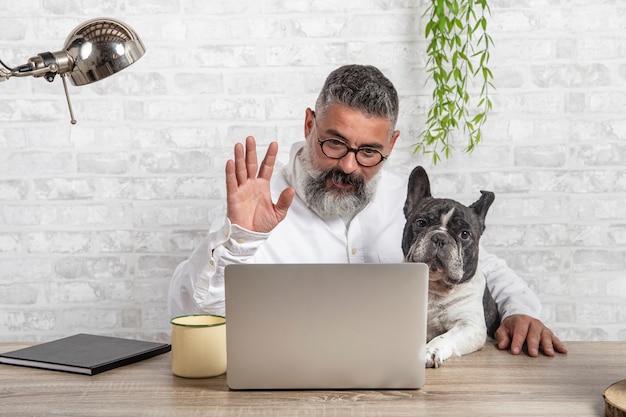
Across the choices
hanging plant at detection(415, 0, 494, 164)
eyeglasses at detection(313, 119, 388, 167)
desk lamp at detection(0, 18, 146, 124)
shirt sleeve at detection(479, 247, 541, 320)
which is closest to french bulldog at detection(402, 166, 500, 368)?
shirt sleeve at detection(479, 247, 541, 320)

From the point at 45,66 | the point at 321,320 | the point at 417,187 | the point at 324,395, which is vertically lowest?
the point at 324,395

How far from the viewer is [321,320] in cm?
137

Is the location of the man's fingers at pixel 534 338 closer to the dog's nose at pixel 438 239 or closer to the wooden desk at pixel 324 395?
the wooden desk at pixel 324 395

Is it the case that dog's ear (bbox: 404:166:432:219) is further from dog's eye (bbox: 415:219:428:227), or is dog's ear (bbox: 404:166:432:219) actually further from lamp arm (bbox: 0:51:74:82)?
lamp arm (bbox: 0:51:74:82)

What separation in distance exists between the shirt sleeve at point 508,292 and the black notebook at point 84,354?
0.89 meters

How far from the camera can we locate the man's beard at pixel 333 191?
2217mm

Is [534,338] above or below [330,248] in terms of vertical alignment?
below

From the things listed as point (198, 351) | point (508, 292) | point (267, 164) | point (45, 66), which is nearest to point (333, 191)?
point (267, 164)

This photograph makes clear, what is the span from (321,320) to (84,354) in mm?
590

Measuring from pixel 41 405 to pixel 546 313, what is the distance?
1971 mm

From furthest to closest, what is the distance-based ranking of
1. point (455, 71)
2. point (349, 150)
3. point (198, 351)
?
point (455, 71) → point (349, 150) → point (198, 351)

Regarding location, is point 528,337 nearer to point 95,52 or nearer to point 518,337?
point 518,337

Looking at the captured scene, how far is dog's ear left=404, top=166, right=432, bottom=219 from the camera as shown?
176cm

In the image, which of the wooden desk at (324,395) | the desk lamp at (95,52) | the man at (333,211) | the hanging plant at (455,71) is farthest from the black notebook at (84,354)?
the hanging plant at (455,71)
